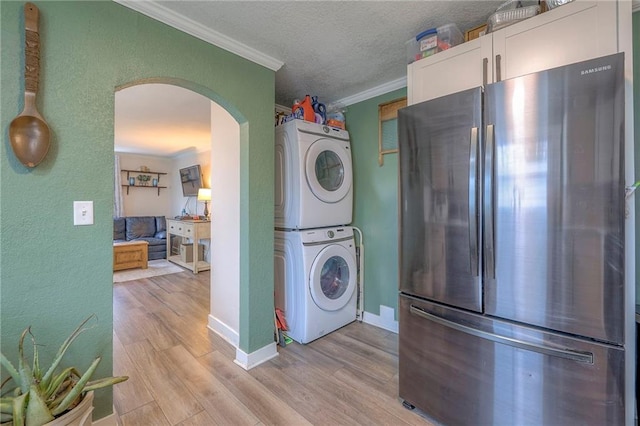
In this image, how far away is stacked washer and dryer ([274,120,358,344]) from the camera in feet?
7.71

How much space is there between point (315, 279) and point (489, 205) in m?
1.51

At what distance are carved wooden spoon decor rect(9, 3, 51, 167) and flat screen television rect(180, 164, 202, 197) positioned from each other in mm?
4675

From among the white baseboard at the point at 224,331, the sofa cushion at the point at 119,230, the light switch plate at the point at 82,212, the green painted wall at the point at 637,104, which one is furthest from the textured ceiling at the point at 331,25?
the sofa cushion at the point at 119,230

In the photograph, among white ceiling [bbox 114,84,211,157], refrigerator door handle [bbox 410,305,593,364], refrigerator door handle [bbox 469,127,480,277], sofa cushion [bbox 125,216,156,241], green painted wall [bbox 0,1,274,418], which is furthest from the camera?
sofa cushion [bbox 125,216,156,241]

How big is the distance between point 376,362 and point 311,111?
219cm

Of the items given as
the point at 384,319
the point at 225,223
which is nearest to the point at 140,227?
the point at 225,223

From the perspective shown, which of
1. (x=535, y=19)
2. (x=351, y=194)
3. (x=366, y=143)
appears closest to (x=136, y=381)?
(x=351, y=194)

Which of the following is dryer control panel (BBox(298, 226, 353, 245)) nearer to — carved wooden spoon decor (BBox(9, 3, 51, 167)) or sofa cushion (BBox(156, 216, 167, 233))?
carved wooden spoon decor (BBox(9, 3, 51, 167))

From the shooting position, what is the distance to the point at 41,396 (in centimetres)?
105

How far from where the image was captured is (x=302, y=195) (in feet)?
7.70

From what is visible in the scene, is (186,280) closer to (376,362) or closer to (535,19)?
(376,362)

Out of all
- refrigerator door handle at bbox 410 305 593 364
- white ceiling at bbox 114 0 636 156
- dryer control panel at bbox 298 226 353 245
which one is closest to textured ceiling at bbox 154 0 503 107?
white ceiling at bbox 114 0 636 156

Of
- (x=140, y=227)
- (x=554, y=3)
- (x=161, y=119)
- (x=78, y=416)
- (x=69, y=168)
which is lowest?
(x=78, y=416)

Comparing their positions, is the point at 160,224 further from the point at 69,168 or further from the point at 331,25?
the point at 331,25
